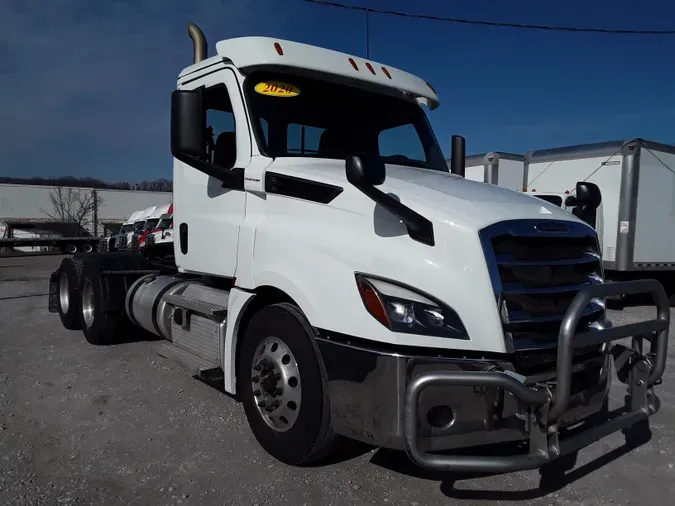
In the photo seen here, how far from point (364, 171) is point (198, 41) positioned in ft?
9.83

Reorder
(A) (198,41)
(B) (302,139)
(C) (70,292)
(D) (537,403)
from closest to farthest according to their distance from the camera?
1. (D) (537,403)
2. (B) (302,139)
3. (A) (198,41)
4. (C) (70,292)

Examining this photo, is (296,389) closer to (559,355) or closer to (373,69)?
(559,355)

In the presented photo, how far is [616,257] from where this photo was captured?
1106cm

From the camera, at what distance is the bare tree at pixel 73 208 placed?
153ft

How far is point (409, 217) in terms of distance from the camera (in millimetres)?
2941

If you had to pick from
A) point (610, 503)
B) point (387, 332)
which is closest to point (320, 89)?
point (387, 332)

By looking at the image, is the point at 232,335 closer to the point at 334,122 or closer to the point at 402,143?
the point at 334,122

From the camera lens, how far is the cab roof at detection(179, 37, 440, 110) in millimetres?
4109

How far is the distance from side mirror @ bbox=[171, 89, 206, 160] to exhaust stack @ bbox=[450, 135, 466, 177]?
8.19 ft

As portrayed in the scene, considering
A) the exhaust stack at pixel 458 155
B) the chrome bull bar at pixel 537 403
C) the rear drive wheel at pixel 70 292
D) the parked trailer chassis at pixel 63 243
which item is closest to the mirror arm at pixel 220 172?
the chrome bull bar at pixel 537 403

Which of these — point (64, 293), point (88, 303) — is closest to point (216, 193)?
point (88, 303)

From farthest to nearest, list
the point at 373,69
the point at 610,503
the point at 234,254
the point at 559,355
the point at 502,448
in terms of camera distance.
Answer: the point at 373,69, the point at 234,254, the point at 502,448, the point at 610,503, the point at 559,355

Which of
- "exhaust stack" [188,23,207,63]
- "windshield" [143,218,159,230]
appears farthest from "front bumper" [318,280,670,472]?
"windshield" [143,218,159,230]

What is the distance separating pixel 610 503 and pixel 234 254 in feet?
9.62
